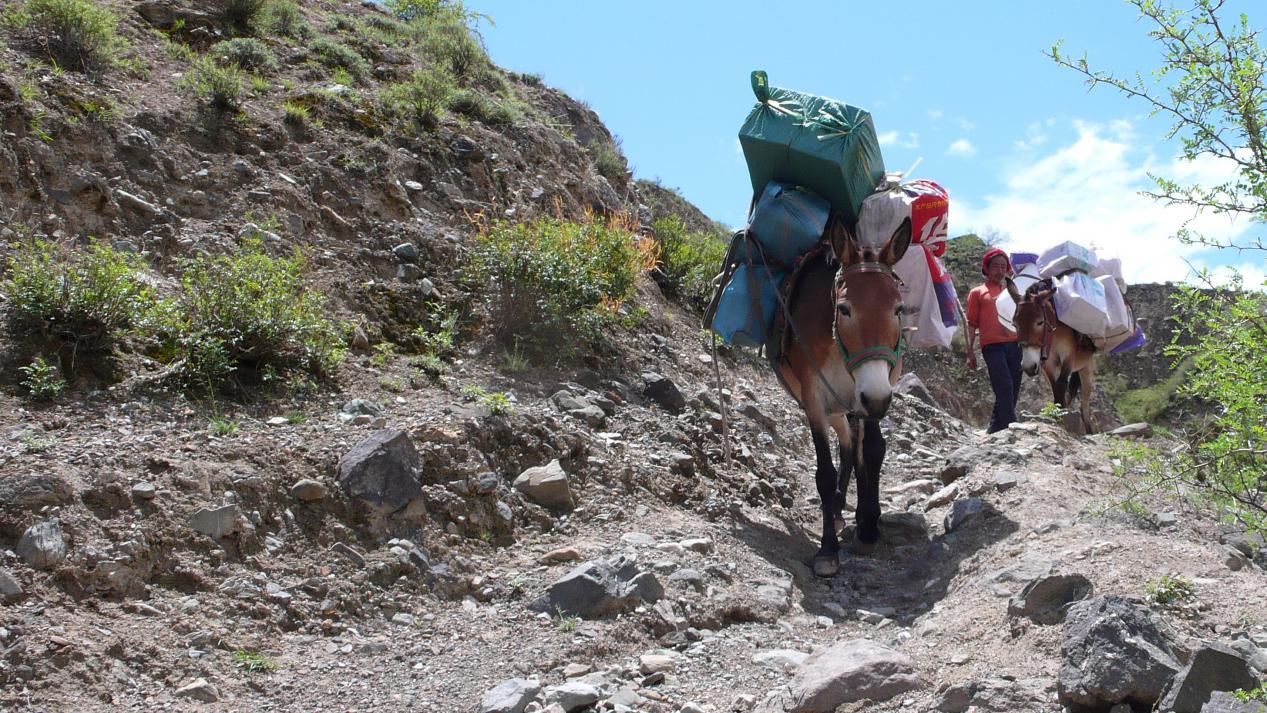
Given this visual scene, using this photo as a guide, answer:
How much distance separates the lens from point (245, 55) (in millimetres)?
10125

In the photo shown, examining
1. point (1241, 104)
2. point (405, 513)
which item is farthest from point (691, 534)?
point (1241, 104)

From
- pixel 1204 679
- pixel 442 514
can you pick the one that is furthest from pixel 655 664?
pixel 1204 679

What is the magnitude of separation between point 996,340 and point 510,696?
732cm

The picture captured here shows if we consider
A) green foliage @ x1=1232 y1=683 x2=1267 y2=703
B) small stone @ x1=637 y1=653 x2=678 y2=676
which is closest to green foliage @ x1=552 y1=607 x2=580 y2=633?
small stone @ x1=637 y1=653 x2=678 y2=676

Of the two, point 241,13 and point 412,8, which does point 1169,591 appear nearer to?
point 241,13

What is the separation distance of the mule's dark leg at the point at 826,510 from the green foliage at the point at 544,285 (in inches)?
102

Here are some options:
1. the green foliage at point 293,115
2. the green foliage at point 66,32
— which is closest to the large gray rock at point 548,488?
the green foliage at point 293,115

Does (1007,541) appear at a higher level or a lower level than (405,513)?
higher

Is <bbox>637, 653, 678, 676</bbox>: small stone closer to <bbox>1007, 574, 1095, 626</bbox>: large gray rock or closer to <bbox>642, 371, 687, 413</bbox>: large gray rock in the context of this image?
<bbox>1007, 574, 1095, 626</bbox>: large gray rock

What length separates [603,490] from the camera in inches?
242

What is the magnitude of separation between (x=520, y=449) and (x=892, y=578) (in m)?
2.55

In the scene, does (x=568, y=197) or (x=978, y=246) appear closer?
(x=568, y=197)

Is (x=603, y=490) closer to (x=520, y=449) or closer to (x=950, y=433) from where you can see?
(x=520, y=449)

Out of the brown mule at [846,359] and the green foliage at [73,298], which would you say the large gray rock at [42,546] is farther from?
the brown mule at [846,359]
